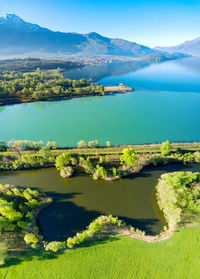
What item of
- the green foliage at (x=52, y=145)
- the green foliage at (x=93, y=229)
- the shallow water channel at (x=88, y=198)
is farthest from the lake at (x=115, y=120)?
the green foliage at (x=93, y=229)

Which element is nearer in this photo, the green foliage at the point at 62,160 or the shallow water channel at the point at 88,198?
the shallow water channel at the point at 88,198

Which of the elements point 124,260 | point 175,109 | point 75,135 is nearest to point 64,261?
point 124,260

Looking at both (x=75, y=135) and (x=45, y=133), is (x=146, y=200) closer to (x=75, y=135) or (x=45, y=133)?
(x=75, y=135)

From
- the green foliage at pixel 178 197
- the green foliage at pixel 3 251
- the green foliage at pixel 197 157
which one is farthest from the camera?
the green foliage at pixel 197 157

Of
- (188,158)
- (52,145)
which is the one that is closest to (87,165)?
(52,145)

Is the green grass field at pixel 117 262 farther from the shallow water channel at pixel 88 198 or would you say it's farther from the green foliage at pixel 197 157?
the green foliage at pixel 197 157

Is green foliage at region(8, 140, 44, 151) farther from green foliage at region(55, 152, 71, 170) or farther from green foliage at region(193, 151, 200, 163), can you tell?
green foliage at region(193, 151, 200, 163)

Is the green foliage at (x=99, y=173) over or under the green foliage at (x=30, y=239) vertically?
over
